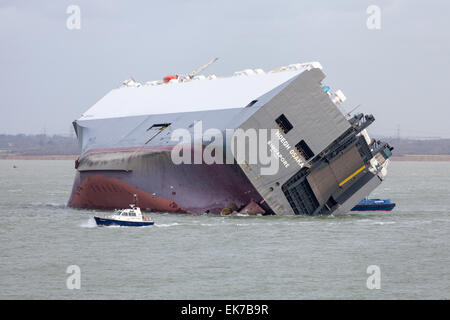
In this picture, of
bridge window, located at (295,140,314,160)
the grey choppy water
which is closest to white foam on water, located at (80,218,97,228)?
the grey choppy water

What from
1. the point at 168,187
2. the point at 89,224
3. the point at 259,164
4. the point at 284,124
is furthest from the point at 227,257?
the point at 168,187

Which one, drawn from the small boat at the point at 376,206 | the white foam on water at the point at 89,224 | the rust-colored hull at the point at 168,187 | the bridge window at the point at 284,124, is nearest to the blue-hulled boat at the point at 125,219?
the white foam on water at the point at 89,224

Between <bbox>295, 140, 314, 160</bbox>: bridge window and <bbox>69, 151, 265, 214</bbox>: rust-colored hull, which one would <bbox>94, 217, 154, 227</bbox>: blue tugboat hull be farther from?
<bbox>295, 140, 314, 160</bbox>: bridge window

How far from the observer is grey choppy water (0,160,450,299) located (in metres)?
28.6

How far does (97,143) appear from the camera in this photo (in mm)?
56594

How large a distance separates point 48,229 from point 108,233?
3959 mm

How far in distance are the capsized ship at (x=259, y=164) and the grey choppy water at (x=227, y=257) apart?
1185 millimetres

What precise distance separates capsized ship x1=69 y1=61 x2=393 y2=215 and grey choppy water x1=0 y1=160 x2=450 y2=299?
1.18 meters

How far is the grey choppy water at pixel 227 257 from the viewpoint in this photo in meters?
28.6

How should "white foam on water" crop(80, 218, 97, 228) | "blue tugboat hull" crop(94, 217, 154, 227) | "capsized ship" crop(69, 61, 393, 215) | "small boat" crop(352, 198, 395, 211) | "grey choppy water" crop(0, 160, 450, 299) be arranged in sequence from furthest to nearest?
"small boat" crop(352, 198, 395, 211) → "white foam on water" crop(80, 218, 97, 228) → "capsized ship" crop(69, 61, 393, 215) → "blue tugboat hull" crop(94, 217, 154, 227) → "grey choppy water" crop(0, 160, 450, 299)

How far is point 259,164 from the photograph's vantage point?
140ft
